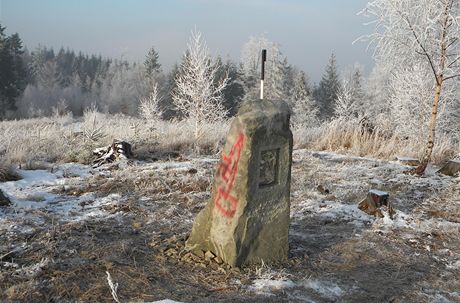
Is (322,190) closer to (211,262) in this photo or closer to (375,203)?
(375,203)

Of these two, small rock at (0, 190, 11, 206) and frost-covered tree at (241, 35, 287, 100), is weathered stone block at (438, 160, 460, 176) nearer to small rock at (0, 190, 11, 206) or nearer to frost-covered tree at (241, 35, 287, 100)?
small rock at (0, 190, 11, 206)

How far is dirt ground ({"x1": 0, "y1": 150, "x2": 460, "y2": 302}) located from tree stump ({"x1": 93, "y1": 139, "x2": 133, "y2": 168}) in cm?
125

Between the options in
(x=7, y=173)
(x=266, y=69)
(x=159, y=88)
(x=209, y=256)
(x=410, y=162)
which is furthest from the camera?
(x=159, y=88)

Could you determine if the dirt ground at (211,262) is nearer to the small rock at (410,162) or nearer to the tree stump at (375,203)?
the tree stump at (375,203)

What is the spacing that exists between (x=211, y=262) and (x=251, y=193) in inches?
28.3

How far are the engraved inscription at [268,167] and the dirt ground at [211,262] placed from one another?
762 mm

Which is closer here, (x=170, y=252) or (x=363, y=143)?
(x=170, y=252)

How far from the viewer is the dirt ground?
10.1 ft

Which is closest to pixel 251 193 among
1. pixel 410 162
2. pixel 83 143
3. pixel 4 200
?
pixel 4 200

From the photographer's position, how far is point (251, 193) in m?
3.50

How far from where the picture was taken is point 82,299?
2799 mm

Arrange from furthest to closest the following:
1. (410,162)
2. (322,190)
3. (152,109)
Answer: (152,109) → (410,162) → (322,190)

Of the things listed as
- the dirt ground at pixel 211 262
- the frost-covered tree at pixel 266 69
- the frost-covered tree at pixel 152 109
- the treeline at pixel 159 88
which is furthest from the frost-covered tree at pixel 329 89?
the dirt ground at pixel 211 262

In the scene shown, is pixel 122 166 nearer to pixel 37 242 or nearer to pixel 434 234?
pixel 37 242
